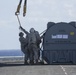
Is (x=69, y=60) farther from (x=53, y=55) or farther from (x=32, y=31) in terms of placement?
(x=32, y=31)

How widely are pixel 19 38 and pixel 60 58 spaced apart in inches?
181

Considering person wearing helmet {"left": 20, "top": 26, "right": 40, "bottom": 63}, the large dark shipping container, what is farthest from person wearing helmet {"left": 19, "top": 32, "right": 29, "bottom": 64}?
the large dark shipping container

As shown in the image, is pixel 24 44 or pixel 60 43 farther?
pixel 24 44

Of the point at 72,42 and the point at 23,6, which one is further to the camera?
the point at 23,6

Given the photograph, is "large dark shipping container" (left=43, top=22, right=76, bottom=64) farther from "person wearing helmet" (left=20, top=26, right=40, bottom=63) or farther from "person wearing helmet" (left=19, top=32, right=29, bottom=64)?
"person wearing helmet" (left=19, top=32, right=29, bottom=64)

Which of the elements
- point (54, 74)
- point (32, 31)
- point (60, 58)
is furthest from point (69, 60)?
point (54, 74)

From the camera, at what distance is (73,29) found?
42344 millimetres

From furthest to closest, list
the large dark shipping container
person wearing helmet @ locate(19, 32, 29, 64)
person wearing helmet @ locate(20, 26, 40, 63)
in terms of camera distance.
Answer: person wearing helmet @ locate(19, 32, 29, 64), person wearing helmet @ locate(20, 26, 40, 63), the large dark shipping container

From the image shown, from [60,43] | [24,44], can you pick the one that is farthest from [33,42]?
[60,43]

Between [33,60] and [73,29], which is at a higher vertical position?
[73,29]

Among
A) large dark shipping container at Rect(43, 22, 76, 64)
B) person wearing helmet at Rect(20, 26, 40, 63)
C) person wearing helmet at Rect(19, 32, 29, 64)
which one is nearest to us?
large dark shipping container at Rect(43, 22, 76, 64)

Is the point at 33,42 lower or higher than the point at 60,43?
higher

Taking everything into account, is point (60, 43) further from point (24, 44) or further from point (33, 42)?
point (24, 44)

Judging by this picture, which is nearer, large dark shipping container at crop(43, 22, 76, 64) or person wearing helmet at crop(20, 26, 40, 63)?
large dark shipping container at crop(43, 22, 76, 64)
